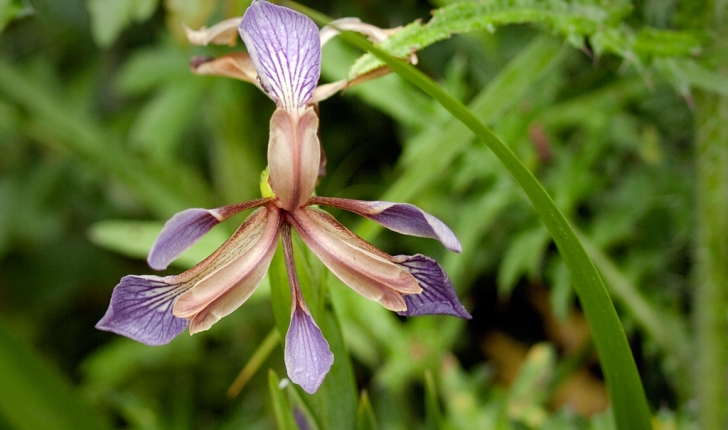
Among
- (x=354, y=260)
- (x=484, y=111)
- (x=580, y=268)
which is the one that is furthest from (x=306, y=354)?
(x=484, y=111)

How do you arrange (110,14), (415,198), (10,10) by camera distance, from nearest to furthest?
1. (10,10)
2. (110,14)
3. (415,198)

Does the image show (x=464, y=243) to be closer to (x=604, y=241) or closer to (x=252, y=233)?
(x=604, y=241)

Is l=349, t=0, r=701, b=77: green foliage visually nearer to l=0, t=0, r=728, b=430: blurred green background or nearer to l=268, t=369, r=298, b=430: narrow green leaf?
l=0, t=0, r=728, b=430: blurred green background

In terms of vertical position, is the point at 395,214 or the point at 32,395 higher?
the point at 395,214

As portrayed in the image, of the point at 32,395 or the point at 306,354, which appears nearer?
the point at 306,354

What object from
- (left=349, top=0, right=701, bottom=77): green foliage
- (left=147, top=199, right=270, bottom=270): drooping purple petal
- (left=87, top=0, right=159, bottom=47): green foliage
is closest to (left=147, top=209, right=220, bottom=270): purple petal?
(left=147, top=199, right=270, bottom=270): drooping purple petal

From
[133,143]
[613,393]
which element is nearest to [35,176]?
[133,143]

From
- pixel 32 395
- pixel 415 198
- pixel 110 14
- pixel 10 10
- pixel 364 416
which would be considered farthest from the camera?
pixel 415 198

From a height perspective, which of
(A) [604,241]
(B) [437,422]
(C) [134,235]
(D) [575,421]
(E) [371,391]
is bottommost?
(E) [371,391]

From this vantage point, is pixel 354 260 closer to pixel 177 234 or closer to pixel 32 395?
pixel 177 234
